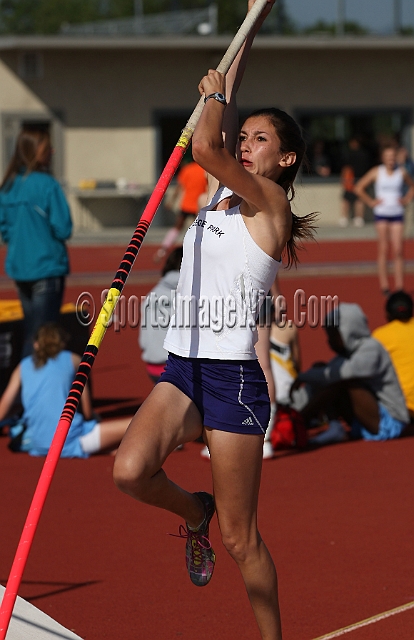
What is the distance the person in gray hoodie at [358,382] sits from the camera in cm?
689

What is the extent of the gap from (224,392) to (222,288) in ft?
1.22

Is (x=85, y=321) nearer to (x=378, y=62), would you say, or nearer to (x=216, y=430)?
(x=216, y=430)

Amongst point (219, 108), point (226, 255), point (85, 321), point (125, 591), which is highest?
point (219, 108)

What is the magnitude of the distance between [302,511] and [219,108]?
2.97m

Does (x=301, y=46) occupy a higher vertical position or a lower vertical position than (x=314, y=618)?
higher

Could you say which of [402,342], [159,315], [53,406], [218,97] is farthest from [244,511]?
[402,342]

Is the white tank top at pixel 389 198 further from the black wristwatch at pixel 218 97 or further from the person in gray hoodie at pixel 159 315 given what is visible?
the black wristwatch at pixel 218 97

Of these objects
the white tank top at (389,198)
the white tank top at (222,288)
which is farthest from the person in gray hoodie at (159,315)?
the white tank top at (389,198)

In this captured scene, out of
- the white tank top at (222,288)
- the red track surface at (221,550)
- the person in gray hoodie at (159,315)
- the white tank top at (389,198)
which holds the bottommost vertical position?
the red track surface at (221,550)

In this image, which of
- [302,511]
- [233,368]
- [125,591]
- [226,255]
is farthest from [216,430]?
[302,511]

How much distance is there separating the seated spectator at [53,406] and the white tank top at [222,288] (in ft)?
10.9

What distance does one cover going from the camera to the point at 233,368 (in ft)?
11.4

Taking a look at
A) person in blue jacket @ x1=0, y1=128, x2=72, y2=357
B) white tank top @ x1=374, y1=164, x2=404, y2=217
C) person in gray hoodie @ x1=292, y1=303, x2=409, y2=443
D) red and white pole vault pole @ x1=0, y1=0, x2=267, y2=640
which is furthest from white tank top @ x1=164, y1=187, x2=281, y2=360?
white tank top @ x1=374, y1=164, x2=404, y2=217

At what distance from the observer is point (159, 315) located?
23.6 feet
